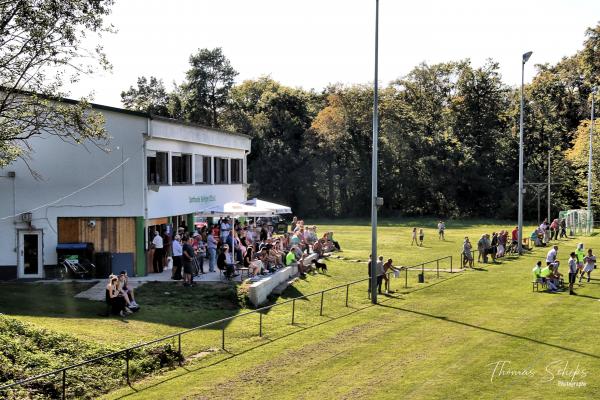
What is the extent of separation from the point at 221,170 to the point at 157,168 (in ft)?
32.8

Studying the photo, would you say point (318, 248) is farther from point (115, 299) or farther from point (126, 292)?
point (115, 299)

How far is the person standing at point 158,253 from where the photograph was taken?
28.2 m

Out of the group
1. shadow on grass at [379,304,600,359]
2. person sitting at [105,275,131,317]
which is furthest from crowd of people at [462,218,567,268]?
person sitting at [105,275,131,317]

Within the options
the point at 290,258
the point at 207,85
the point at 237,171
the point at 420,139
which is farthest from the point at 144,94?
the point at 290,258

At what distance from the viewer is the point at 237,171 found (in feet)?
A: 141

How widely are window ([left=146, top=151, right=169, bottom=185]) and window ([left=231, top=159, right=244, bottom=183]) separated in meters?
11.2

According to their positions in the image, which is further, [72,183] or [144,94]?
[144,94]

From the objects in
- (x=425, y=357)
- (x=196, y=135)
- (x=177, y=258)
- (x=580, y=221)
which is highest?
(x=196, y=135)

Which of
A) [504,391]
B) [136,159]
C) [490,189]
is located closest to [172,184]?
[136,159]

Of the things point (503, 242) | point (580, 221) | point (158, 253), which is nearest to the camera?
point (158, 253)

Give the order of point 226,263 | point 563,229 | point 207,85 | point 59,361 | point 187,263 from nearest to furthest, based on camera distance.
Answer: point 59,361 → point 187,263 → point 226,263 → point 563,229 → point 207,85

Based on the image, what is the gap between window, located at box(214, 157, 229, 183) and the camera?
38631 millimetres

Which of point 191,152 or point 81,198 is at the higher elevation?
point 191,152

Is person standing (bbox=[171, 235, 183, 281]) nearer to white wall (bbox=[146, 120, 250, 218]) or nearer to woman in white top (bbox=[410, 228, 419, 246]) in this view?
white wall (bbox=[146, 120, 250, 218])
